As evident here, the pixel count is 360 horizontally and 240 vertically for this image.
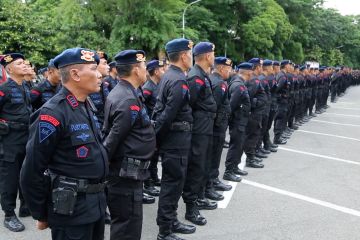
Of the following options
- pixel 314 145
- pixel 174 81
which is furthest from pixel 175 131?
pixel 314 145

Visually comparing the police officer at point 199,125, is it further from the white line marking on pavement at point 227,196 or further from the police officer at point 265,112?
the police officer at point 265,112

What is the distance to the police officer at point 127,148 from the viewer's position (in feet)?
10.6

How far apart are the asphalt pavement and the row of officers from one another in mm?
222

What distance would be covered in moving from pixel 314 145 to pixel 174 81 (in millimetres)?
6717

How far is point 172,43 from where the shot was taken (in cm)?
435

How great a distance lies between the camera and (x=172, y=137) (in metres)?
4.22

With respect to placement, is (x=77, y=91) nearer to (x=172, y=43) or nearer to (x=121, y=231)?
(x=121, y=231)

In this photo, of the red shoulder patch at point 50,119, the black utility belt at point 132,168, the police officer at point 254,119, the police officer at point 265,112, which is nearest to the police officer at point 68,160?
the red shoulder patch at point 50,119

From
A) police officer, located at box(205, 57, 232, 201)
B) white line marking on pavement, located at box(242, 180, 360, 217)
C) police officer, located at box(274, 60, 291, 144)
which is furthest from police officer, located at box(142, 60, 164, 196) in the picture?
police officer, located at box(274, 60, 291, 144)

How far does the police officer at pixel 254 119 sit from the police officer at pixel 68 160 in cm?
522

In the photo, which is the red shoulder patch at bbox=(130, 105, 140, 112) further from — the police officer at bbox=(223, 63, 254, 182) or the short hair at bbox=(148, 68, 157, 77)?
the police officer at bbox=(223, 63, 254, 182)

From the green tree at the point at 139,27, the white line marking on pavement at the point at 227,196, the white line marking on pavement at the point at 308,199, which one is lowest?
the white line marking on pavement at the point at 227,196

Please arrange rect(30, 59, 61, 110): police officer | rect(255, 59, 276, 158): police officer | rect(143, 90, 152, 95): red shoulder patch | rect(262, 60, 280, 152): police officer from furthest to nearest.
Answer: rect(262, 60, 280, 152): police officer, rect(255, 59, 276, 158): police officer, rect(143, 90, 152, 95): red shoulder patch, rect(30, 59, 61, 110): police officer

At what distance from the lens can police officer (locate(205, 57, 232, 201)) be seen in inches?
217
